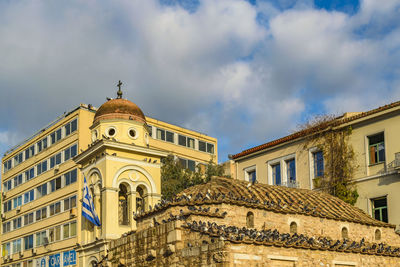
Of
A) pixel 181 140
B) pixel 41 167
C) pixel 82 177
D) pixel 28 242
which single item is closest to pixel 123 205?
pixel 82 177

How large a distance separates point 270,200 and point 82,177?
88.0ft

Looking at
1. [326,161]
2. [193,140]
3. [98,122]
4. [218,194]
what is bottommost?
[218,194]

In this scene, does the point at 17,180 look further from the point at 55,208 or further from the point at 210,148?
the point at 210,148

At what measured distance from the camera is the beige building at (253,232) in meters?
17.9

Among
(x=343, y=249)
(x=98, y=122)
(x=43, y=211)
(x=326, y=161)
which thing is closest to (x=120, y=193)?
(x=98, y=122)

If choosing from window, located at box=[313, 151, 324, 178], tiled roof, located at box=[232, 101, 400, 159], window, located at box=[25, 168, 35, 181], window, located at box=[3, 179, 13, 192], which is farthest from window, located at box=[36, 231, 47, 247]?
window, located at box=[313, 151, 324, 178]

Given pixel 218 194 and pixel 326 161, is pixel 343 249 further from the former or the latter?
pixel 326 161

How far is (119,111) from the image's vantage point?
98.3ft

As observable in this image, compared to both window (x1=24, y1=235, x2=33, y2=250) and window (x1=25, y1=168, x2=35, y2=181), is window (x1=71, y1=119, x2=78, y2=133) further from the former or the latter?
window (x1=24, y1=235, x2=33, y2=250)

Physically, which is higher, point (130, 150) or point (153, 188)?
point (130, 150)

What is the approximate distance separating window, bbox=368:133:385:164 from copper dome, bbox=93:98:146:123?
1183 cm

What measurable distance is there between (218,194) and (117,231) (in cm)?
897

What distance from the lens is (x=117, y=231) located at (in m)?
28.4

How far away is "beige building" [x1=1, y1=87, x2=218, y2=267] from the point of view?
29047 millimetres
